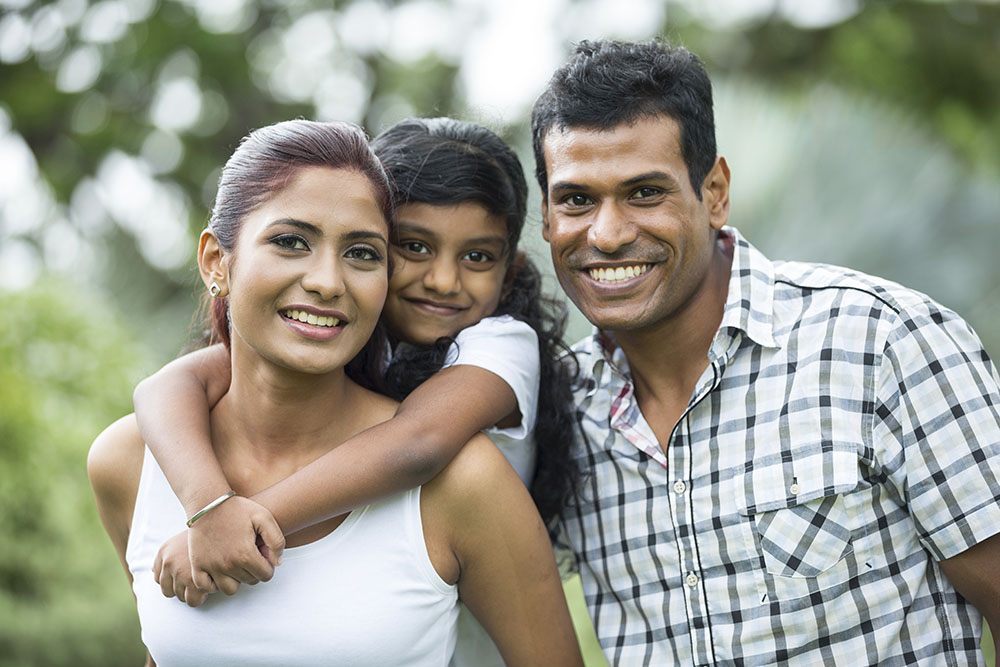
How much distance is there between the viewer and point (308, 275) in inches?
85.3

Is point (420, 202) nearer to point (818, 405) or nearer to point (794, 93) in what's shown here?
point (818, 405)

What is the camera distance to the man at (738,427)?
2266 mm

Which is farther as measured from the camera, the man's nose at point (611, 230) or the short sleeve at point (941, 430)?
the man's nose at point (611, 230)

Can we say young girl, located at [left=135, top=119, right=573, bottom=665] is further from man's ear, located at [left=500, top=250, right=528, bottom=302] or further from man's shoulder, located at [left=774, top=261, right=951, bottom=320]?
man's shoulder, located at [left=774, top=261, right=951, bottom=320]

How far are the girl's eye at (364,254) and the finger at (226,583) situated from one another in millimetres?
719

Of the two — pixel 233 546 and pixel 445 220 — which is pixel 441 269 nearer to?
pixel 445 220

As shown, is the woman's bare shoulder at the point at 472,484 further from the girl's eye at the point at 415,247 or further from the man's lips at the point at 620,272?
the girl's eye at the point at 415,247

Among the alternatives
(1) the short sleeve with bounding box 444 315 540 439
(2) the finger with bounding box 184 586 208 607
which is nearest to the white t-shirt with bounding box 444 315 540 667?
(1) the short sleeve with bounding box 444 315 540 439

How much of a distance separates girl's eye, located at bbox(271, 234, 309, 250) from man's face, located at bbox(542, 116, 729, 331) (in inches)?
26.9


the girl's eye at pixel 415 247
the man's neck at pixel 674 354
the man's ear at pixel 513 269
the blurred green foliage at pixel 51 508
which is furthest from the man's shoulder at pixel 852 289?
the blurred green foliage at pixel 51 508

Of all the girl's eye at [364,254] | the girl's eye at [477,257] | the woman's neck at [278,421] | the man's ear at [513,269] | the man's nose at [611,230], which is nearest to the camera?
the girl's eye at [364,254]

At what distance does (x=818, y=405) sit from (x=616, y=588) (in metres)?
0.68

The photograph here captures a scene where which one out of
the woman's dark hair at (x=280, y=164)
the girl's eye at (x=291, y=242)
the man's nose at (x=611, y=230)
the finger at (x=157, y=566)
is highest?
the woman's dark hair at (x=280, y=164)

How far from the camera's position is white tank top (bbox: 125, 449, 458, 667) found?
7.14 ft
